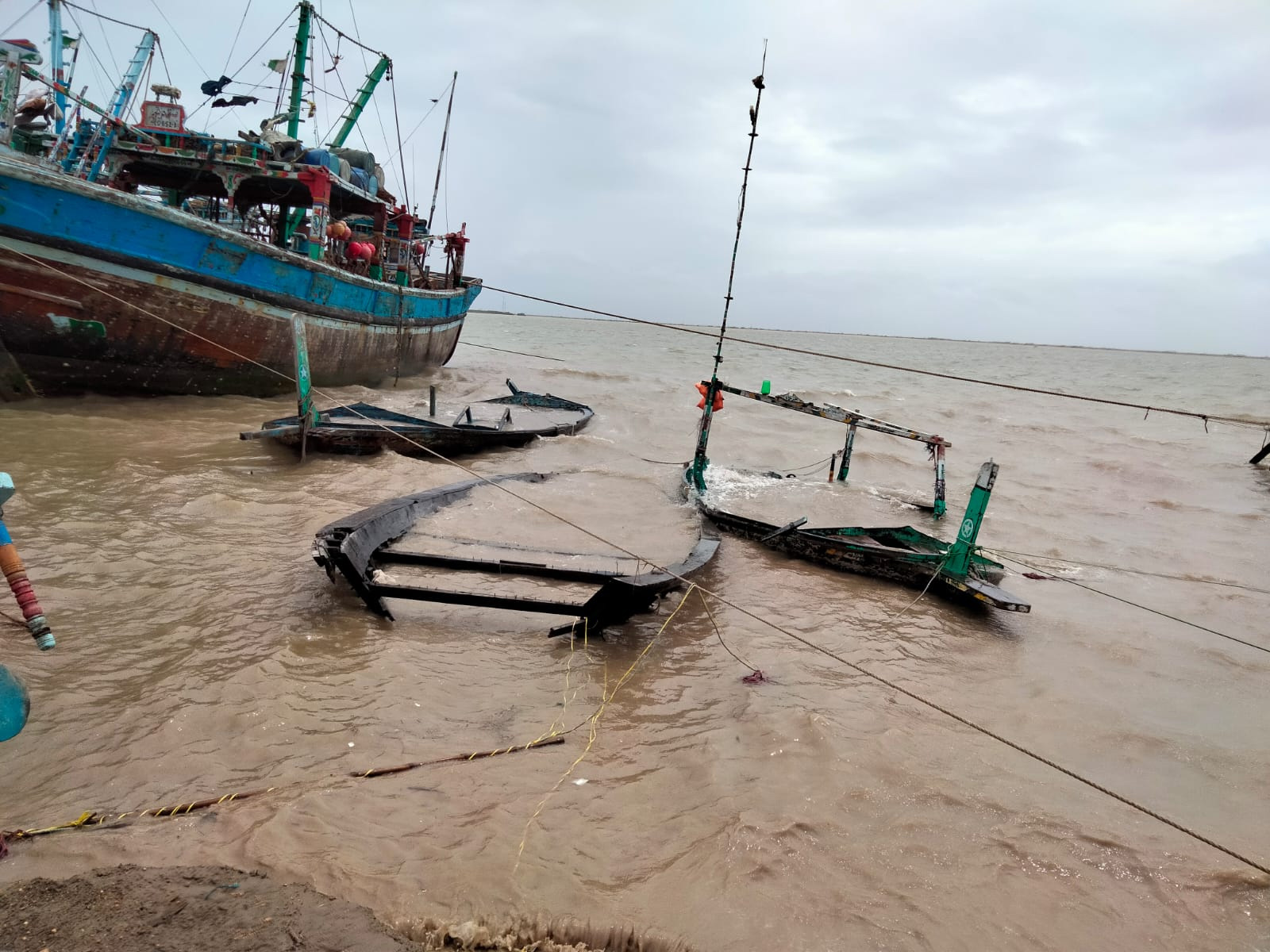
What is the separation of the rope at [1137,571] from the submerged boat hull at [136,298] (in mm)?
11939

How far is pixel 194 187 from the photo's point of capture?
1780 cm

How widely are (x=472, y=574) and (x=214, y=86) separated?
57.4ft

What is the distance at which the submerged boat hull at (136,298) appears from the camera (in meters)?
10.8

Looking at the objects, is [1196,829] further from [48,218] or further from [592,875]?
[48,218]

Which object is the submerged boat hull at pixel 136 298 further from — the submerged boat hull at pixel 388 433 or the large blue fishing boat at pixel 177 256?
the submerged boat hull at pixel 388 433

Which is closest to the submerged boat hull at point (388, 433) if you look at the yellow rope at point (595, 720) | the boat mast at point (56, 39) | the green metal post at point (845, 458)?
the yellow rope at point (595, 720)

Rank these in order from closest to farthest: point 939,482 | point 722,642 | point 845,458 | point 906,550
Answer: point 722,642
point 906,550
point 939,482
point 845,458

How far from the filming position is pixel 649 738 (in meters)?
4.31

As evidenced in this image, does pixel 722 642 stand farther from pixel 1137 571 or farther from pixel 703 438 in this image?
pixel 1137 571

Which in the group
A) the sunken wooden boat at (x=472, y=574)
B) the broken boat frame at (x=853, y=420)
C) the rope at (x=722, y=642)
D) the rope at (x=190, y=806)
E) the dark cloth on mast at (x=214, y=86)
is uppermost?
the dark cloth on mast at (x=214, y=86)

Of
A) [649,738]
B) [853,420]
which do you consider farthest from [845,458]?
[649,738]

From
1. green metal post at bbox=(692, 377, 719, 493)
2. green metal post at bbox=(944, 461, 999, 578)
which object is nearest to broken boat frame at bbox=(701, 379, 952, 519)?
green metal post at bbox=(692, 377, 719, 493)

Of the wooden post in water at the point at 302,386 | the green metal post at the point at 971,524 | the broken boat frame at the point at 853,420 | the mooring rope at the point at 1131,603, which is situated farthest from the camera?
the broken boat frame at the point at 853,420

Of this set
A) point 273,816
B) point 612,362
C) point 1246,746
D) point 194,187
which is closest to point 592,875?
point 273,816
